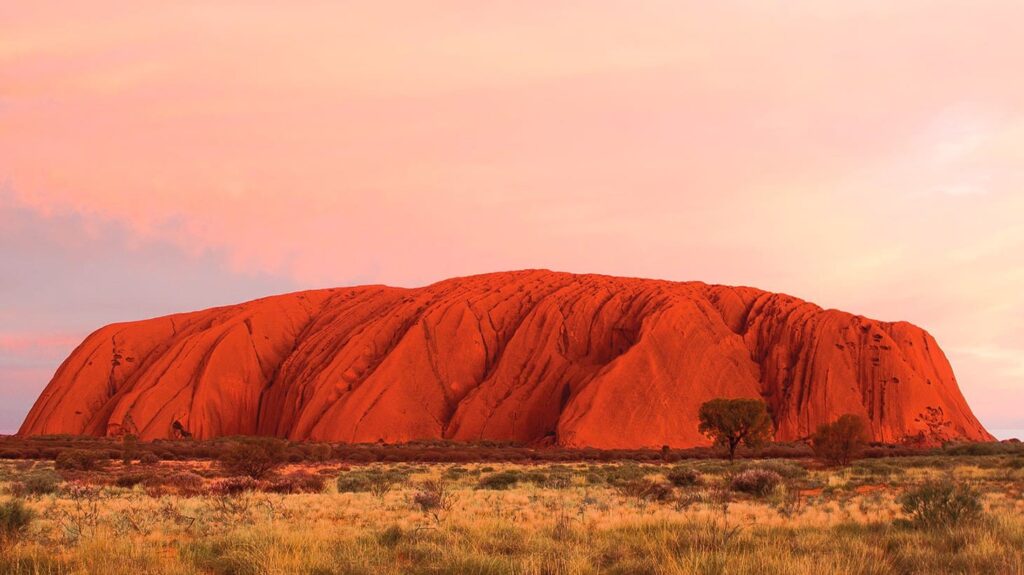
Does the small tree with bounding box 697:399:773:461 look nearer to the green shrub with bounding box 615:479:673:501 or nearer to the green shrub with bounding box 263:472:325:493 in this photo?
the green shrub with bounding box 615:479:673:501

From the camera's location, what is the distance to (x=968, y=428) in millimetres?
69812

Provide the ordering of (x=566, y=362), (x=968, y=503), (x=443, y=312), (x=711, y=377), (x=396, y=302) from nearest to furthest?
1. (x=968, y=503)
2. (x=711, y=377)
3. (x=566, y=362)
4. (x=443, y=312)
5. (x=396, y=302)

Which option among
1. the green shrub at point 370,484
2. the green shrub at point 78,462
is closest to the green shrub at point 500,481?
the green shrub at point 370,484

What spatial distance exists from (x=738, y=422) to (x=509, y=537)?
35.7m

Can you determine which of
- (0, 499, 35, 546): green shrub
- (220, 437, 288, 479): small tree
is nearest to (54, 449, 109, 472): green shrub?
(220, 437, 288, 479): small tree

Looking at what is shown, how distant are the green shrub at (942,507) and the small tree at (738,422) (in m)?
31.2

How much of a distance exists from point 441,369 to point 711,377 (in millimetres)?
25865

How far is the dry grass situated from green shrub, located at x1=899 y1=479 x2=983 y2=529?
30 centimetres

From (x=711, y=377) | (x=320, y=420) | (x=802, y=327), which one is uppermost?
(x=802, y=327)

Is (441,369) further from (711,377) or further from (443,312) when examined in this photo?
(711,377)

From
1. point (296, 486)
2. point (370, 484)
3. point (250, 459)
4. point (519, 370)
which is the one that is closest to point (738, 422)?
point (370, 484)

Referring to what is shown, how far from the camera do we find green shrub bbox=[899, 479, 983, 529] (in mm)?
12484

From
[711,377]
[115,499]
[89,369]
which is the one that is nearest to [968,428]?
[711,377]

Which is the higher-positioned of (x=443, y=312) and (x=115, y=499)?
(x=443, y=312)
